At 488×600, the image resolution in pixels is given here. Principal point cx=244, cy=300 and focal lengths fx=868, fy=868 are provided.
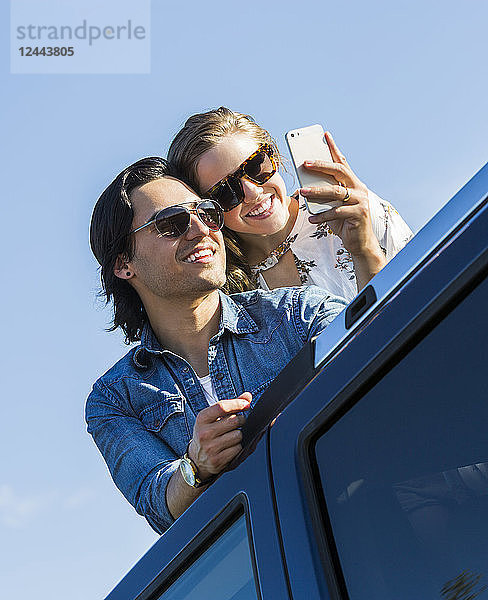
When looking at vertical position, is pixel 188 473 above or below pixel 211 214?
below

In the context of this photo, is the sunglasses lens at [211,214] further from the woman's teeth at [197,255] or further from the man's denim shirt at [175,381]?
the man's denim shirt at [175,381]

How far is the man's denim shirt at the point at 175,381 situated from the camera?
2145mm

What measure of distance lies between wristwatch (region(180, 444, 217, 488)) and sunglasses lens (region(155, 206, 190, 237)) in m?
1.09

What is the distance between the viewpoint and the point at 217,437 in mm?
1624

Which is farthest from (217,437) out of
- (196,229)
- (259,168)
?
(259,168)

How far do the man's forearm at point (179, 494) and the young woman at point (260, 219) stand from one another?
1.31 m

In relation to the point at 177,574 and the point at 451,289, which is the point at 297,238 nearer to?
the point at 177,574

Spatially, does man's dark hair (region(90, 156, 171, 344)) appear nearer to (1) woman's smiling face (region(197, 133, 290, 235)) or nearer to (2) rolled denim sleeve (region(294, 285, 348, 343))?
(1) woman's smiling face (region(197, 133, 290, 235))

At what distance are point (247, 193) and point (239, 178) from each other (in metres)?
0.07

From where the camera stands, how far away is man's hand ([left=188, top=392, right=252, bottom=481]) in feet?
5.23

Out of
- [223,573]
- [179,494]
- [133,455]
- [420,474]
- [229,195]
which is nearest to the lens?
[420,474]

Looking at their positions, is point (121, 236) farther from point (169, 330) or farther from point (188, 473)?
point (188, 473)

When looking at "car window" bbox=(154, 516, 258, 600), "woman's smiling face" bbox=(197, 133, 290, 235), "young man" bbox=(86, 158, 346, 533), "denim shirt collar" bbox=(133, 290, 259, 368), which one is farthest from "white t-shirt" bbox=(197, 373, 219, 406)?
"woman's smiling face" bbox=(197, 133, 290, 235)

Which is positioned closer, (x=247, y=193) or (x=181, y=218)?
(x=181, y=218)
